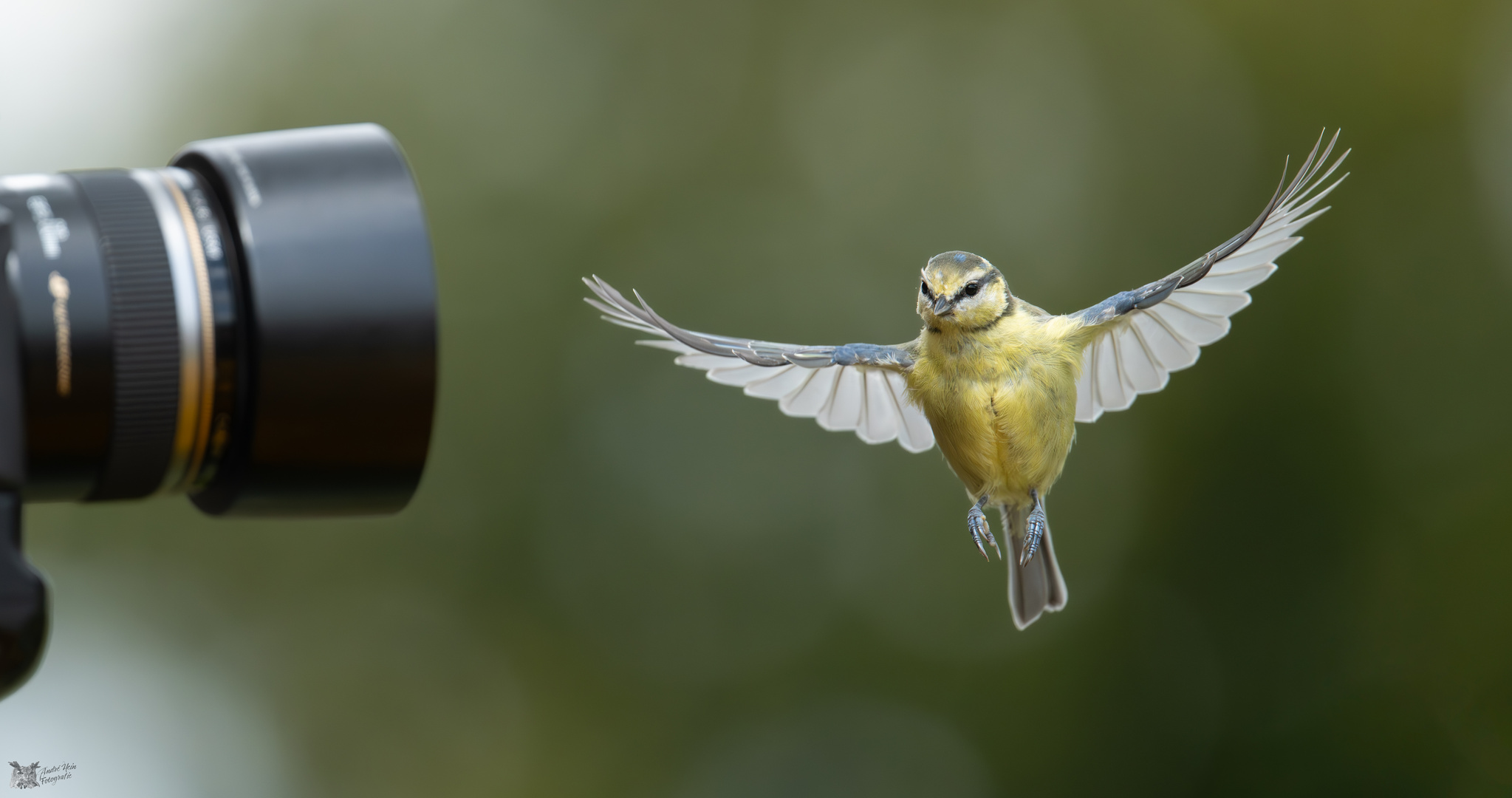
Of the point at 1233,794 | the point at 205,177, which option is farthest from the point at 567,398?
the point at 205,177

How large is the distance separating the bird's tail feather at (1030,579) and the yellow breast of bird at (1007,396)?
133 mm

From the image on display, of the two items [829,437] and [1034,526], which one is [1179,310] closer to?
[1034,526]

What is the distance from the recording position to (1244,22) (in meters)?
4.14

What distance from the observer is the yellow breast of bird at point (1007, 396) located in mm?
1288

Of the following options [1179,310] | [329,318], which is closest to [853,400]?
[1179,310]

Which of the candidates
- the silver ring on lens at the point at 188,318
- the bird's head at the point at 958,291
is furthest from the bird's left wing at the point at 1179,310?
the silver ring on lens at the point at 188,318

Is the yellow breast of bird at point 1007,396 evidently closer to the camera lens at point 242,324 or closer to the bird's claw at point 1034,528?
the bird's claw at point 1034,528

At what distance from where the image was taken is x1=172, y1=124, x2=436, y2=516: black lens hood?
3.80 feet

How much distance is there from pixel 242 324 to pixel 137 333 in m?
0.09

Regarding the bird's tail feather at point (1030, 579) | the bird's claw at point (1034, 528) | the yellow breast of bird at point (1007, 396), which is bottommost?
the bird's tail feather at point (1030, 579)

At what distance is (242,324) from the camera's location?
1.18m

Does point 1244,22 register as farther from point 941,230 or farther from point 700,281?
point 700,281

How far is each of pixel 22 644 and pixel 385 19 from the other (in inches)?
152

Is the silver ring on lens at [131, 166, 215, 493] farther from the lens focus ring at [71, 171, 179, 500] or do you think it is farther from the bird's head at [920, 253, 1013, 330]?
the bird's head at [920, 253, 1013, 330]
